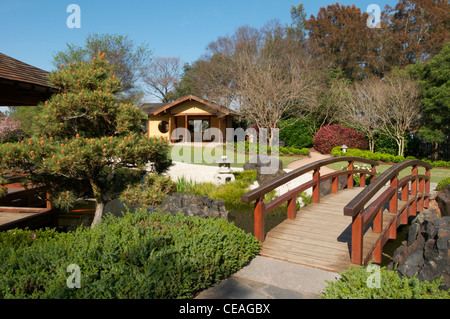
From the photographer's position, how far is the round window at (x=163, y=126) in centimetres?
2843

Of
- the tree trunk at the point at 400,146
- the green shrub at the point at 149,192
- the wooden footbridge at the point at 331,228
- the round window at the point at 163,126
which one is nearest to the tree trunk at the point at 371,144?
the tree trunk at the point at 400,146

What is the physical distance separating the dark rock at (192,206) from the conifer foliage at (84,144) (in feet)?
3.27

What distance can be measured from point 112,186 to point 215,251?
401 cm

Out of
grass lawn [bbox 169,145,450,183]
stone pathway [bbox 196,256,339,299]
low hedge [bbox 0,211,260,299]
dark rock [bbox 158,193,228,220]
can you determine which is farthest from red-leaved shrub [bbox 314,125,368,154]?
stone pathway [bbox 196,256,339,299]

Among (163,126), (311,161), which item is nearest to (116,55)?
(163,126)

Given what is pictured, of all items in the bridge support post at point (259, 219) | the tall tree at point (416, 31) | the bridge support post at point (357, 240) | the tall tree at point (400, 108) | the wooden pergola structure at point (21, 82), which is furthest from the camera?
the tall tree at point (416, 31)

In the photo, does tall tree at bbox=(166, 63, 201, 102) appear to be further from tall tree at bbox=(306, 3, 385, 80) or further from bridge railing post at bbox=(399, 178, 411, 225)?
bridge railing post at bbox=(399, 178, 411, 225)

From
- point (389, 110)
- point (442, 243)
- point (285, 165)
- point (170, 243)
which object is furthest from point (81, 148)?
point (389, 110)

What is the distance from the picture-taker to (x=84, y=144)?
562 cm

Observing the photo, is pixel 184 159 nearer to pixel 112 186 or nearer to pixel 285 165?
pixel 285 165

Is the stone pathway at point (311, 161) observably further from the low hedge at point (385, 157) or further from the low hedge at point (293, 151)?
the low hedge at point (385, 157)

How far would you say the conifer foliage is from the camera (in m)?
5.33

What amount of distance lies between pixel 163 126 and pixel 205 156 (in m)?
10.8

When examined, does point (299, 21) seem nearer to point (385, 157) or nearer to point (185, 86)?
point (185, 86)
